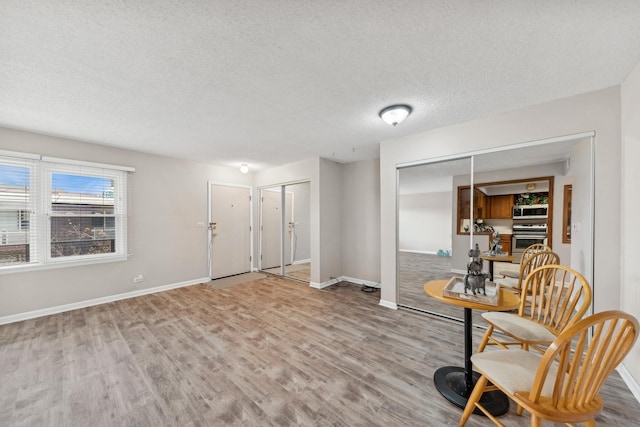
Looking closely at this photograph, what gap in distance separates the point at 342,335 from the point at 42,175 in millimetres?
4519

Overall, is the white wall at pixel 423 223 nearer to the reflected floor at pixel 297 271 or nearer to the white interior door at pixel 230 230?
the reflected floor at pixel 297 271

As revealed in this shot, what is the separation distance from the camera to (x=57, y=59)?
175 cm

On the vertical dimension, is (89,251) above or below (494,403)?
above

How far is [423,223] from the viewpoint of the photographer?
11.4 ft

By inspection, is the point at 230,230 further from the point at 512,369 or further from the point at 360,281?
the point at 512,369

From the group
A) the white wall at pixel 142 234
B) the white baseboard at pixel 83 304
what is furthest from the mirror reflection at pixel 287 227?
the white baseboard at pixel 83 304

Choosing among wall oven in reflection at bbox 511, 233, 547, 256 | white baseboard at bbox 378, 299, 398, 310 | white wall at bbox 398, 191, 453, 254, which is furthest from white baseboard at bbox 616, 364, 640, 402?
white baseboard at bbox 378, 299, 398, 310

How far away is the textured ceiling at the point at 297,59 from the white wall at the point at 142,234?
68 centimetres

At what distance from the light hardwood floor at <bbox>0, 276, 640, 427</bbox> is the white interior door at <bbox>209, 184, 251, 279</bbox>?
1.80 metres

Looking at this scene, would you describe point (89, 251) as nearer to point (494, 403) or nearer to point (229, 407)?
point (229, 407)

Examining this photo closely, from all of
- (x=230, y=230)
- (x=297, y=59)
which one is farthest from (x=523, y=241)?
(x=230, y=230)

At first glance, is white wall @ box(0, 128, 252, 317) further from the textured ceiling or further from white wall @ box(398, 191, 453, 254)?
white wall @ box(398, 191, 453, 254)

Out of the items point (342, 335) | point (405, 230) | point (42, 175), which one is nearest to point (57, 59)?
point (42, 175)

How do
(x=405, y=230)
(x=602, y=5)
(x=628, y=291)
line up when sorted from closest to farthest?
(x=602, y=5) < (x=628, y=291) < (x=405, y=230)
